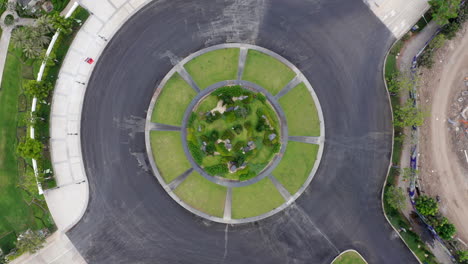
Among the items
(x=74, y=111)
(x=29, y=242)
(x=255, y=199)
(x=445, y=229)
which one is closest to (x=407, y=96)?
(x=445, y=229)

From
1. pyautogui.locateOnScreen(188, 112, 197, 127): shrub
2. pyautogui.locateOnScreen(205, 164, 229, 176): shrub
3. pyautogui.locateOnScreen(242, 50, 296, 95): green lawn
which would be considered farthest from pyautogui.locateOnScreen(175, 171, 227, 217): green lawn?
pyautogui.locateOnScreen(242, 50, 296, 95): green lawn

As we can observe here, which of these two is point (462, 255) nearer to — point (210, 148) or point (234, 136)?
point (234, 136)

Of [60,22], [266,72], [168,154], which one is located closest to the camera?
[60,22]

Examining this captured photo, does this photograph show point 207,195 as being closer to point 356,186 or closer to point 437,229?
point 356,186

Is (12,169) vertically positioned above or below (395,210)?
above

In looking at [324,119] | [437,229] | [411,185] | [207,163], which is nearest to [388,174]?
[411,185]

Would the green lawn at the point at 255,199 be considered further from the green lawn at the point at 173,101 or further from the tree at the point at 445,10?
the tree at the point at 445,10
